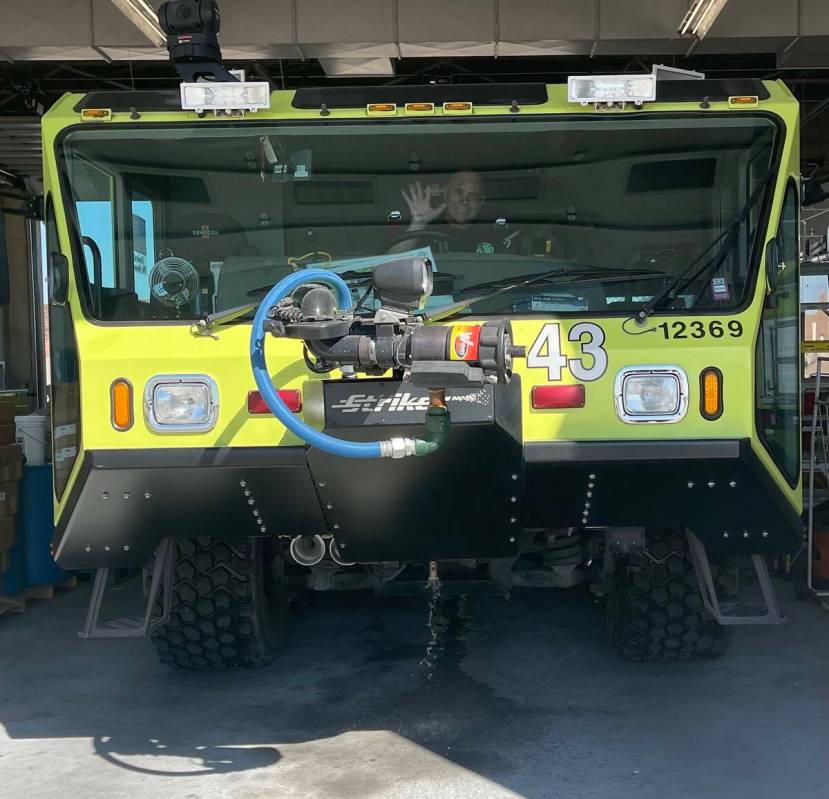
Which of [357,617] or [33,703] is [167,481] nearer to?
[33,703]

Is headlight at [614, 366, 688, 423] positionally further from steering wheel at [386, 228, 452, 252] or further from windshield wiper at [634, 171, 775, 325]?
steering wheel at [386, 228, 452, 252]

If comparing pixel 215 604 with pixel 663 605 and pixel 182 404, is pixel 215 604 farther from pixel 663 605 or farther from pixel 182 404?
pixel 663 605

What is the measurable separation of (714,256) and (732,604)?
4.85 feet

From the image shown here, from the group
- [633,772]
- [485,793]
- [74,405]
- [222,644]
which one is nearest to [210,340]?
[74,405]

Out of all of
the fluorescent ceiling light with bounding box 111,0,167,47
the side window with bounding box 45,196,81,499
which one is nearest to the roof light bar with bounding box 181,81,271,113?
the side window with bounding box 45,196,81,499

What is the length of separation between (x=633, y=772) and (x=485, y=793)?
0.59 meters

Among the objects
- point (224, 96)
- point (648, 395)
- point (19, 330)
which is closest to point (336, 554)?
point (648, 395)

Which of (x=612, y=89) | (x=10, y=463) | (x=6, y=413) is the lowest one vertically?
(x=10, y=463)

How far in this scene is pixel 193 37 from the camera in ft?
13.7

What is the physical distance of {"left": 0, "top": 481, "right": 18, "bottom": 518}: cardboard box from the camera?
6.01 metres

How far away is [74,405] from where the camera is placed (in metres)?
3.88

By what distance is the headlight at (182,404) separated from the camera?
3748 millimetres

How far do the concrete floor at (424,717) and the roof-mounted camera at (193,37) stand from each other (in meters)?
2.77

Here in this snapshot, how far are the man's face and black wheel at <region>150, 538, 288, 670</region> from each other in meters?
1.65
